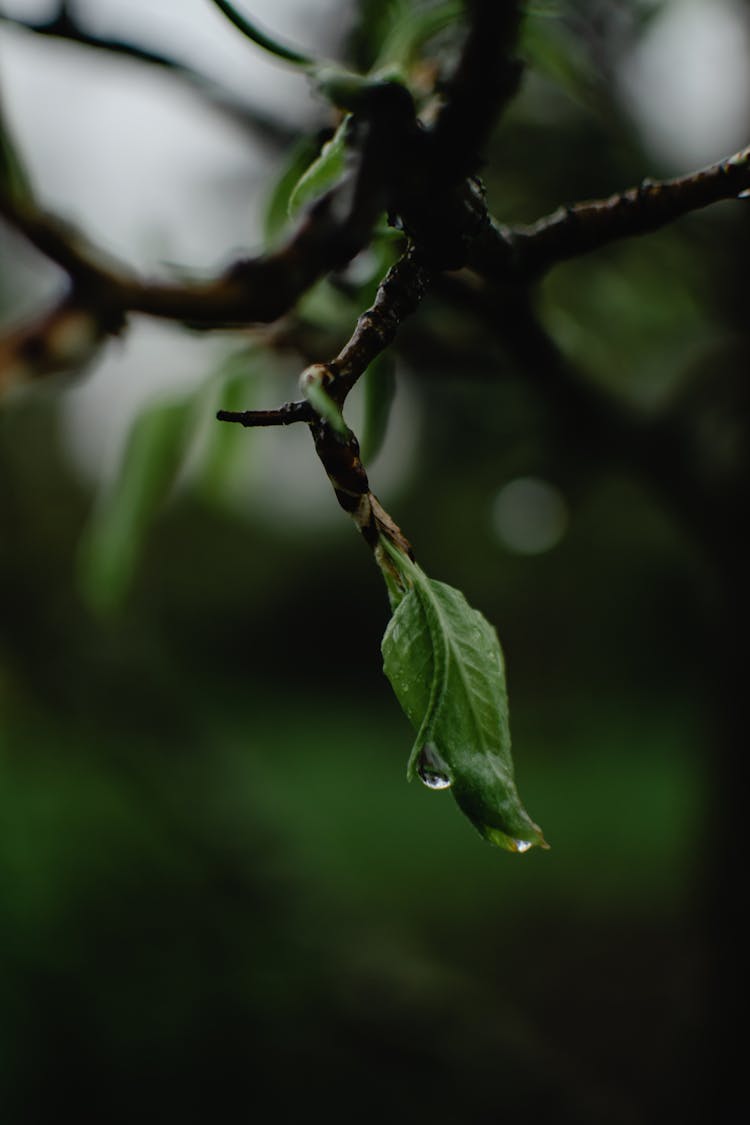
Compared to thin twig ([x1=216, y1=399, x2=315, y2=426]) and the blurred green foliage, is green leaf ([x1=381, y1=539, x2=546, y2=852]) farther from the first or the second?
the blurred green foliage

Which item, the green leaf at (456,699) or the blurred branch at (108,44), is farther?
the blurred branch at (108,44)

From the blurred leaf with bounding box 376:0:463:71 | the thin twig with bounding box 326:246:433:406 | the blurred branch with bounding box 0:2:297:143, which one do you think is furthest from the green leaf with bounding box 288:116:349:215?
the blurred branch with bounding box 0:2:297:143

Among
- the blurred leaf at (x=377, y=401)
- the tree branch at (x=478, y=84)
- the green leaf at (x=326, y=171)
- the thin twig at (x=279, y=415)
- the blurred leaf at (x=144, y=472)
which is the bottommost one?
the thin twig at (x=279, y=415)

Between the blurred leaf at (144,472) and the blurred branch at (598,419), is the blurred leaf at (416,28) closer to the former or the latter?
the blurred branch at (598,419)

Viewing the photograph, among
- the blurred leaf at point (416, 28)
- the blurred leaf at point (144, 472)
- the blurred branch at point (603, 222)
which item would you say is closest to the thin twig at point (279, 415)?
the blurred branch at point (603, 222)

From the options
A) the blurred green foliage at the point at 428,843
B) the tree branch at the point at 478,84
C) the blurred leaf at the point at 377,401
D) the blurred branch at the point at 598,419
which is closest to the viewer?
the tree branch at the point at 478,84

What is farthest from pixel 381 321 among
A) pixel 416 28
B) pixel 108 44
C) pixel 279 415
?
pixel 108 44

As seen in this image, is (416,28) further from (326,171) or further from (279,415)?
(279,415)
